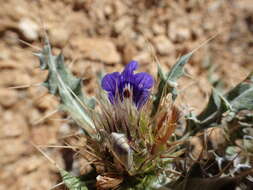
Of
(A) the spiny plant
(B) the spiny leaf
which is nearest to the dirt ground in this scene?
(B) the spiny leaf

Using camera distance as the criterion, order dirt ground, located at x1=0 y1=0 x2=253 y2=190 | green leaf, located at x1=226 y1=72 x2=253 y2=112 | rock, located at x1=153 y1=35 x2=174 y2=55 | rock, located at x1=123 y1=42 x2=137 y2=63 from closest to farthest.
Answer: green leaf, located at x1=226 y1=72 x2=253 y2=112 < dirt ground, located at x1=0 y1=0 x2=253 y2=190 < rock, located at x1=123 y1=42 x2=137 y2=63 < rock, located at x1=153 y1=35 x2=174 y2=55

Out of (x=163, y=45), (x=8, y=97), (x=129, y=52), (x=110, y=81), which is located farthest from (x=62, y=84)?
(x=163, y=45)

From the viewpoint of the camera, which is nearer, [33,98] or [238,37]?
[33,98]

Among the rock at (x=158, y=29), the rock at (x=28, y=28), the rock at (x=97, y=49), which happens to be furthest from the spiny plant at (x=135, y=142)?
the rock at (x=158, y=29)

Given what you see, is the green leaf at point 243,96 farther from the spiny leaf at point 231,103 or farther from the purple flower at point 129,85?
the purple flower at point 129,85

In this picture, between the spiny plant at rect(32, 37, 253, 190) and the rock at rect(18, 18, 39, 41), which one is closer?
the spiny plant at rect(32, 37, 253, 190)

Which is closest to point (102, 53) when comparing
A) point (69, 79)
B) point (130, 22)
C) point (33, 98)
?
point (130, 22)

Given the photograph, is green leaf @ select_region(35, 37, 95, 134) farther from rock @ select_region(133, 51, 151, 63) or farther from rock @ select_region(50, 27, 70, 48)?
rock @ select_region(133, 51, 151, 63)

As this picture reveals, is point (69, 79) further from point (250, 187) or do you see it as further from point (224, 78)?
point (224, 78)
